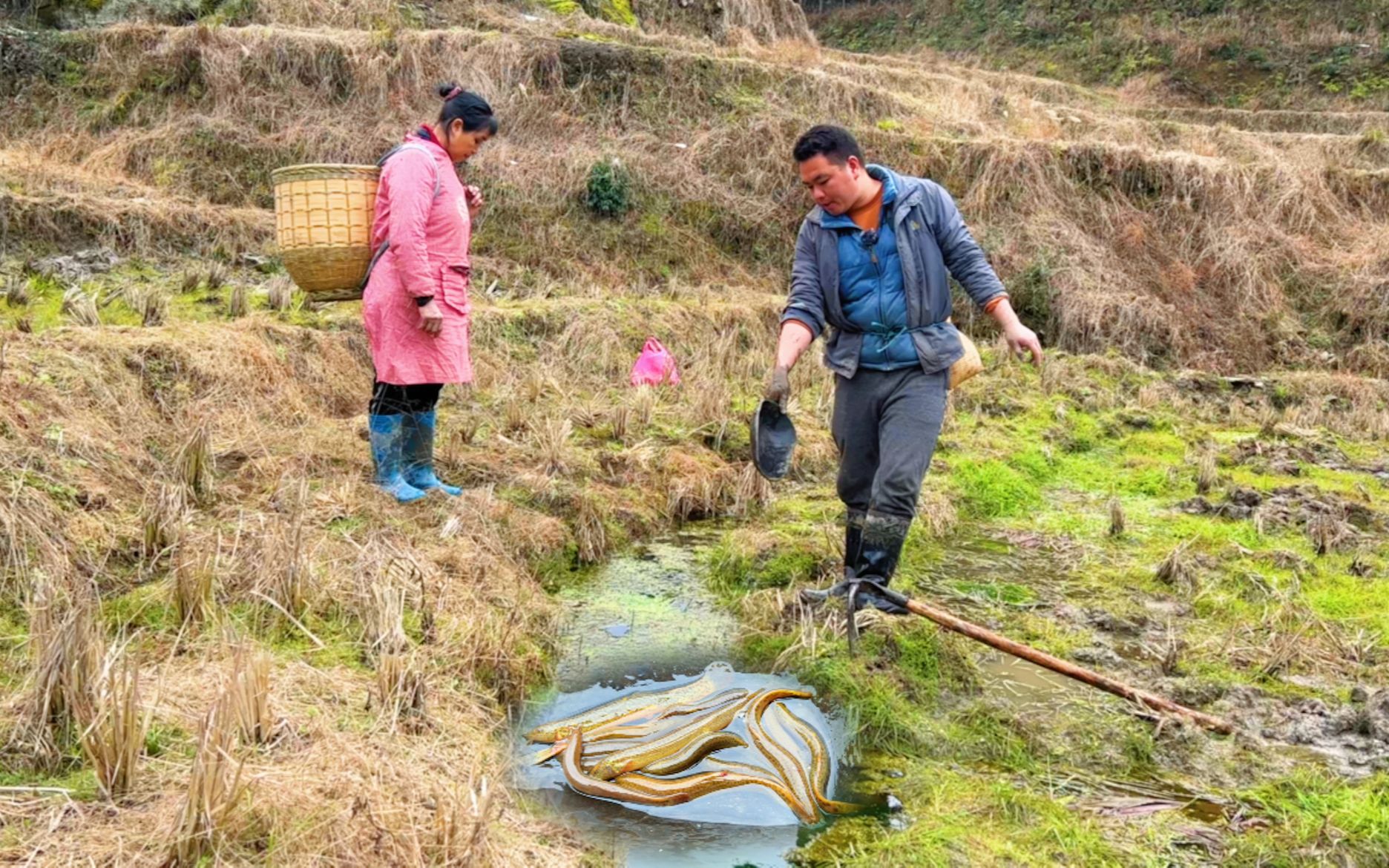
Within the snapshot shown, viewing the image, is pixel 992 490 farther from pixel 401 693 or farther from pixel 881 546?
pixel 401 693

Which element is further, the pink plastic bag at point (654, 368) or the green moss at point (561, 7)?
the green moss at point (561, 7)

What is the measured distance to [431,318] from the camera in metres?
4.49

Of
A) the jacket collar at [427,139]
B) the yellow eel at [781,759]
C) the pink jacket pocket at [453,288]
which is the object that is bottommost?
the yellow eel at [781,759]

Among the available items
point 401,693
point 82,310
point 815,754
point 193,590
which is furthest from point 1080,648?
point 82,310

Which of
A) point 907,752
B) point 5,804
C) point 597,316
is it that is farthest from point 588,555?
point 597,316

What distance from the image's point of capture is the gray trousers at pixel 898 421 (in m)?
3.88

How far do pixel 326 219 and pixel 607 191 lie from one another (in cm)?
750

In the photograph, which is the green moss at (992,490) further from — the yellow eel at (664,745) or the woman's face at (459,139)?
the woman's face at (459,139)

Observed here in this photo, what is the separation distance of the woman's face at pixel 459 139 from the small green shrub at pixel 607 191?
7297mm

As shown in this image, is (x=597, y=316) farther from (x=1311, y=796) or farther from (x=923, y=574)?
(x=1311, y=796)

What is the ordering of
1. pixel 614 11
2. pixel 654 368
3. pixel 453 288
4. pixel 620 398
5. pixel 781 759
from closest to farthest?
pixel 781 759 < pixel 453 288 < pixel 620 398 < pixel 654 368 < pixel 614 11

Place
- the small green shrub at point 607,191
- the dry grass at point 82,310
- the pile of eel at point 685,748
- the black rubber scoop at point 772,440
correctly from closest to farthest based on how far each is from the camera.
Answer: the pile of eel at point 685,748, the black rubber scoop at point 772,440, the dry grass at point 82,310, the small green shrub at point 607,191

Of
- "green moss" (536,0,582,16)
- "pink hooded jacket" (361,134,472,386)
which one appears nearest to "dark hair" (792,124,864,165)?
"pink hooded jacket" (361,134,472,386)

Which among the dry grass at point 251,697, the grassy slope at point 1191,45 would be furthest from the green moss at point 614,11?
the dry grass at point 251,697
